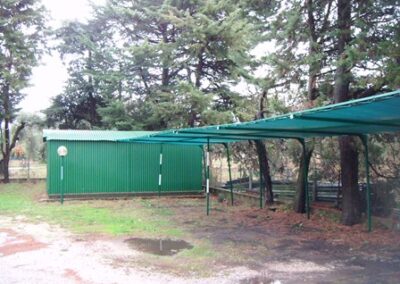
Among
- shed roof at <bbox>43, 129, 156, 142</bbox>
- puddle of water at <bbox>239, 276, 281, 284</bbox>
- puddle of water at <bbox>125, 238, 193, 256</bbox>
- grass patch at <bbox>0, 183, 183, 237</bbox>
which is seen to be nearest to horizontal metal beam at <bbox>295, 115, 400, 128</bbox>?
puddle of water at <bbox>239, 276, 281, 284</bbox>

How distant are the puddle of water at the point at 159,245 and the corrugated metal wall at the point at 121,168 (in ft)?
23.7

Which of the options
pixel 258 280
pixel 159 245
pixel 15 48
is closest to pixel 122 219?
pixel 159 245

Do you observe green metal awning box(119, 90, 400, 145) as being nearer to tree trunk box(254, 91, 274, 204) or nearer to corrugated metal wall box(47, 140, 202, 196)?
tree trunk box(254, 91, 274, 204)

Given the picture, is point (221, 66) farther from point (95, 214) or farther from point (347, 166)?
point (347, 166)

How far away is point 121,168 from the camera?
15.3 meters

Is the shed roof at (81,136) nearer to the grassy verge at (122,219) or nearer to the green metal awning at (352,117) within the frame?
the grassy verge at (122,219)

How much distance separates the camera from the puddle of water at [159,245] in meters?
7.16

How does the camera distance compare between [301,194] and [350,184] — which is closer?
[350,184]

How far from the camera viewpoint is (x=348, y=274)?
5.74 meters

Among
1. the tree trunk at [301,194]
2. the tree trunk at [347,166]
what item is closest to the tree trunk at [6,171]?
the tree trunk at [301,194]

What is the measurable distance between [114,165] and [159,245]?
8006mm

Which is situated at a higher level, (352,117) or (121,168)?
(352,117)

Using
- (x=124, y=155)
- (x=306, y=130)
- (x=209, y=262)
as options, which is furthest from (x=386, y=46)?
(x=124, y=155)

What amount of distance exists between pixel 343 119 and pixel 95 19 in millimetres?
18814
